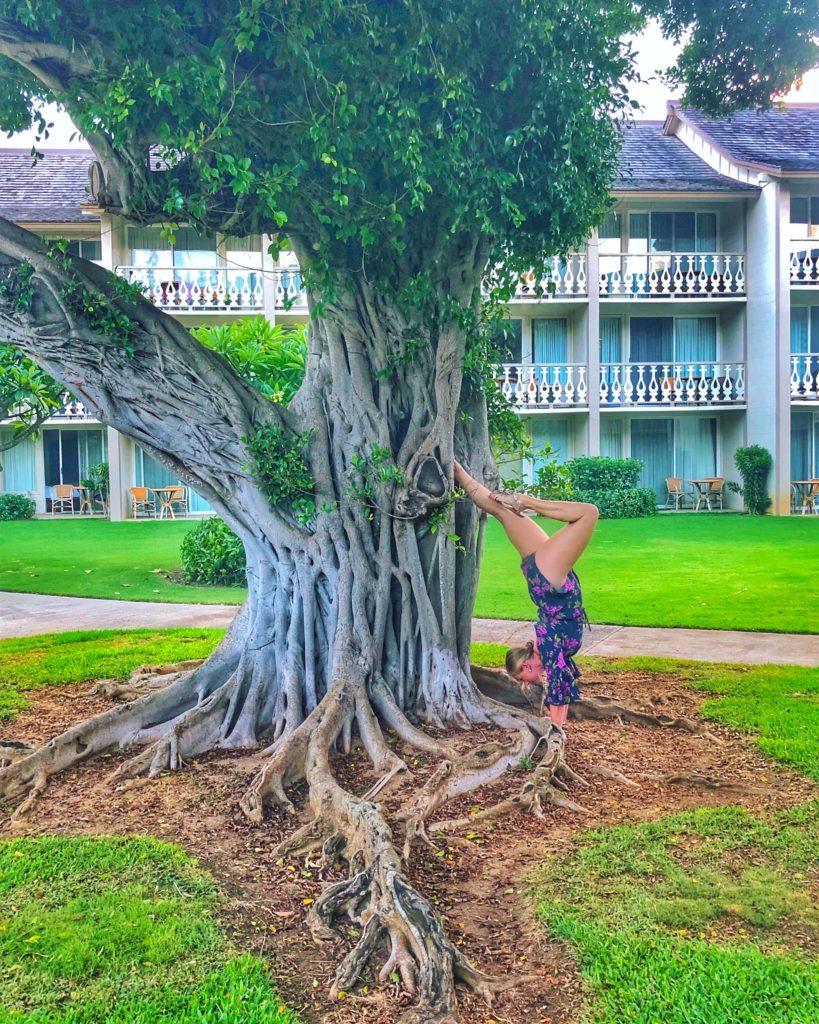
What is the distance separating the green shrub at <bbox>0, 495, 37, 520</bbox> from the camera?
24.6m

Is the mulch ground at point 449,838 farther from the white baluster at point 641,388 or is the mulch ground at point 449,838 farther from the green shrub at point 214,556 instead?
the white baluster at point 641,388

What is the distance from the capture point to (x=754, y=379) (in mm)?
23078

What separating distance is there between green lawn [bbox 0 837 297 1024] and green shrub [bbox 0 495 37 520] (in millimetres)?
21980

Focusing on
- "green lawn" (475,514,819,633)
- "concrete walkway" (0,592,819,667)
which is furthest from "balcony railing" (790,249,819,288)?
"concrete walkway" (0,592,819,667)

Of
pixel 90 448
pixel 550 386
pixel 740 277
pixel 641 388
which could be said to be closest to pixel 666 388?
pixel 641 388

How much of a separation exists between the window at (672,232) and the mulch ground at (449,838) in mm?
19700

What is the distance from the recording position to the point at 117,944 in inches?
138

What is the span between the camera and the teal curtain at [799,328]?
23.8 meters

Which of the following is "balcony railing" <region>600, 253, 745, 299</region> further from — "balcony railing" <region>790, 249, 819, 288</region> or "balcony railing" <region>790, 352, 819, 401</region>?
"balcony railing" <region>790, 352, 819, 401</region>

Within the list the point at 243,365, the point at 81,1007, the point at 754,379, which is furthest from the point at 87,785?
the point at 754,379

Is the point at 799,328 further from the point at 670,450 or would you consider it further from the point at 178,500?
the point at 178,500

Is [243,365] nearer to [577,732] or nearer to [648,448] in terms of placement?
[577,732]

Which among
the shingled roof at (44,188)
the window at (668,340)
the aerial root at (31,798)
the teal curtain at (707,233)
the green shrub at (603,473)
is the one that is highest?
the shingled roof at (44,188)

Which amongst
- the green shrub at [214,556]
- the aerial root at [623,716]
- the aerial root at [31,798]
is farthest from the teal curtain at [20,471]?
the aerial root at [623,716]
